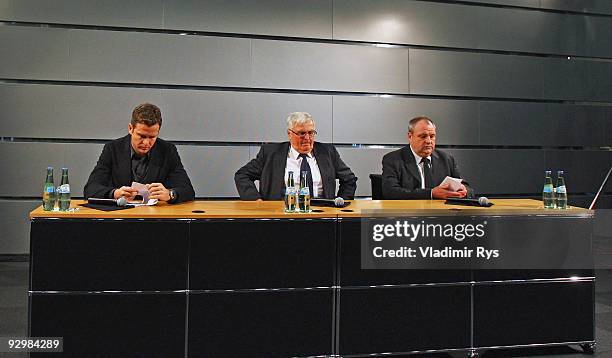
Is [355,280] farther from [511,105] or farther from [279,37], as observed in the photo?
[511,105]

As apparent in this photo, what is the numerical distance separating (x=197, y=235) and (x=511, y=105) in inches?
168

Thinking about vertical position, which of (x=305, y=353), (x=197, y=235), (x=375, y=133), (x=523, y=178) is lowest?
(x=305, y=353)

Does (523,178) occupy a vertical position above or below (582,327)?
above

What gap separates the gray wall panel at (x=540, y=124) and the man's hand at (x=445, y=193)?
7.49 ft

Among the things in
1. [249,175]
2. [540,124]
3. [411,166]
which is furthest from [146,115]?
[540,124]

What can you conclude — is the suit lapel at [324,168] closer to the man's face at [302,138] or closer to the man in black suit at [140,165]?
the man's face at [302,138]

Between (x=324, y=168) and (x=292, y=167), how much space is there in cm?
22

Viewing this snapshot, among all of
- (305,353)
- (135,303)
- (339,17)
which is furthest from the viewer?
(339,17)

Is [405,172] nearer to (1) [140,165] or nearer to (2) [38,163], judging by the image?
(1) [140,165]

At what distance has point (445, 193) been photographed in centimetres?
345

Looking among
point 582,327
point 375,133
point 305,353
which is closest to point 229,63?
point 375,133

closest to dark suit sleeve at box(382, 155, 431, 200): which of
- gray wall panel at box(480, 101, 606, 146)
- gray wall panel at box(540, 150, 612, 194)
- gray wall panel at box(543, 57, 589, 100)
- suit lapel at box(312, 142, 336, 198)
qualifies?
suit lapel at box(312, 142, 336, 198)

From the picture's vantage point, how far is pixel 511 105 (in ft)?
18.4

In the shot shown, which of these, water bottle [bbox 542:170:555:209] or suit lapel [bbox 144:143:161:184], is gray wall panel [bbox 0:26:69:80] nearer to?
suit lapel [bbox 144:143:161:184]
